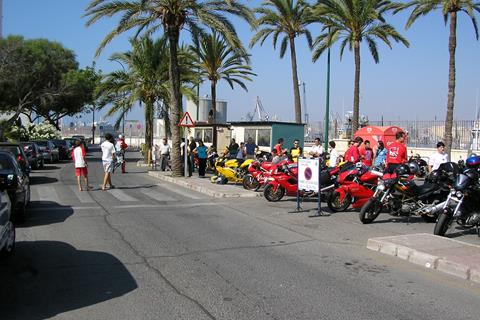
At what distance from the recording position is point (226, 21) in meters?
20.8

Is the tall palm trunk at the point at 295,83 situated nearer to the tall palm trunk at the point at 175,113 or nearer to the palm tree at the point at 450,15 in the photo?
the palm tree at the point at 450,15

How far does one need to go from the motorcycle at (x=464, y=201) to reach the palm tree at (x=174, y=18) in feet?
40.6

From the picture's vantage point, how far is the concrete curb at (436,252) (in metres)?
6.80

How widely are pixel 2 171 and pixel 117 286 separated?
6.16 m

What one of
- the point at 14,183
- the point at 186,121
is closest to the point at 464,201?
the point at 14,183

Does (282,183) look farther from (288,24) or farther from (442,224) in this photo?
(288,24)

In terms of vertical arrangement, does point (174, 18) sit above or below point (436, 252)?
above

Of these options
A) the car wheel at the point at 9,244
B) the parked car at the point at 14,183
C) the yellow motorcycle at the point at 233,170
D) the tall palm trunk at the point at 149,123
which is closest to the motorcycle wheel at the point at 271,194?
the yellow motorcycle at the point at 233,170

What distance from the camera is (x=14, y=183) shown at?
10109mm

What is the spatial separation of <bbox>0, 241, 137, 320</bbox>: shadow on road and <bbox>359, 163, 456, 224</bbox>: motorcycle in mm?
5753

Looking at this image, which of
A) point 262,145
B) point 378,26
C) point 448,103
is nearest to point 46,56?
point 262,145

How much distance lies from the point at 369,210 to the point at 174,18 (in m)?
13.2

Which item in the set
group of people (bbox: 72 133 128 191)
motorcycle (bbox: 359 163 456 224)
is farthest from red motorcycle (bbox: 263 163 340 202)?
group of people (bbox: 72 133 128 191)

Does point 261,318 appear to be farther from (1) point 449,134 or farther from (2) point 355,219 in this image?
(1) point 449,134
